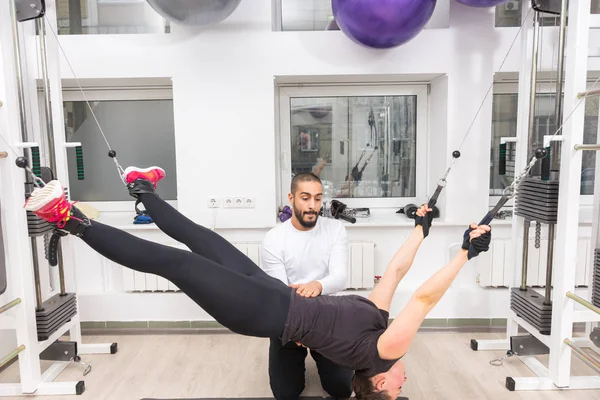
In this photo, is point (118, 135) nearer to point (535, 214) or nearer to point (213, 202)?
point (213, 202)

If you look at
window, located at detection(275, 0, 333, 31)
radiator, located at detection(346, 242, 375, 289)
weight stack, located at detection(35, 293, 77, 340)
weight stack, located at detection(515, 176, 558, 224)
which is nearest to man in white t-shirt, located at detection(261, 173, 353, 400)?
radiator, located at detection(346, 242, 375, 289)

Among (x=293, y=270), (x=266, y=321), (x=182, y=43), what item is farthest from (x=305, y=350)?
(x=182, y=43)

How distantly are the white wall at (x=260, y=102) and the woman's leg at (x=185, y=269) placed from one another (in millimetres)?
1348

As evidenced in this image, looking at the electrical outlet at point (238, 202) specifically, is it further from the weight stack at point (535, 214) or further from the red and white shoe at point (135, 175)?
the weight stack at point (535, 214)

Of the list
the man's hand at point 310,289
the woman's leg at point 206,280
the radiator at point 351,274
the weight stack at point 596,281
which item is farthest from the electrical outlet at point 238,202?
the weight stack at point 596,281

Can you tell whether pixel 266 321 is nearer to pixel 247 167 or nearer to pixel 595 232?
pixel 247 167

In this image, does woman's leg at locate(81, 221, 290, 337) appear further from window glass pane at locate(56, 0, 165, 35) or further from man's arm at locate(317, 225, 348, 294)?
window glass pane at locate(56, 0, 165, 35)

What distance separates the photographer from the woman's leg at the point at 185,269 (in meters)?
1.53

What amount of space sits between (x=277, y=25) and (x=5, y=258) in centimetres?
221

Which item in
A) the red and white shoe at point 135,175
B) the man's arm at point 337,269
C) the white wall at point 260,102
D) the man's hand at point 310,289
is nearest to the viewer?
the man's hand at point 310,289

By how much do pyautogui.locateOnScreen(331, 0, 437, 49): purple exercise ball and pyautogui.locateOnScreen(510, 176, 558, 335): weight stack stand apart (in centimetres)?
106

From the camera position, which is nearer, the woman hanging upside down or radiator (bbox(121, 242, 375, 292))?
the woman hanging upside down

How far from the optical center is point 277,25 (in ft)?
10.1

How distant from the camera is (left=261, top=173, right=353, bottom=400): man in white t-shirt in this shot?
214cm
